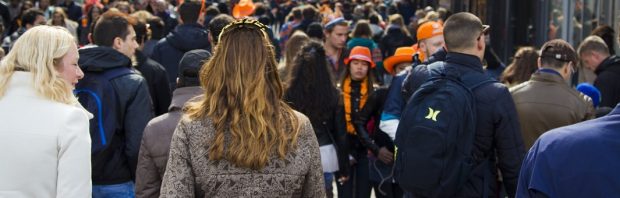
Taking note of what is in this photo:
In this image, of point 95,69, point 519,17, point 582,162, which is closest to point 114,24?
point 95,69

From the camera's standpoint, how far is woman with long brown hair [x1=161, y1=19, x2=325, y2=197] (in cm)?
388

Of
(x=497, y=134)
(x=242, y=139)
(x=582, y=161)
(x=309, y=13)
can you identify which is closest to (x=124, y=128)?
(x=497, y=134)

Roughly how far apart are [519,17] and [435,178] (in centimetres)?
1351

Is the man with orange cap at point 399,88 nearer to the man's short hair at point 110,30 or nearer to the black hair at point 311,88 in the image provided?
the black hair at point 311,88

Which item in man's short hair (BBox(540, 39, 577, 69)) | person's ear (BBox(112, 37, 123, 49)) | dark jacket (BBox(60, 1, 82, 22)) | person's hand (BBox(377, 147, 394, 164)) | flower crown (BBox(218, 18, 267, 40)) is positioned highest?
flower crown (BBox(218, 18, 267, 40))

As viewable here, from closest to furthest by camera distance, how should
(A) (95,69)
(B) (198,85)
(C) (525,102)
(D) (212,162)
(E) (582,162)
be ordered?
(E) (582,162) → (D) (212,162) → (B) (198,85) → (A) (95,69) → (C) (525,102)

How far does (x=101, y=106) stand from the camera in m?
5.90

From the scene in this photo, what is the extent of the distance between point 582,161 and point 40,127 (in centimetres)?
228

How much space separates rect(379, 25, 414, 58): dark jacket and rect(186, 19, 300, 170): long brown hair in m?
11.0

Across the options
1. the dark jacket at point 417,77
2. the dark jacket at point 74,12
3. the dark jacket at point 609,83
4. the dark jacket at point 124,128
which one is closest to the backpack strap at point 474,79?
the dark jacket at point 417,77

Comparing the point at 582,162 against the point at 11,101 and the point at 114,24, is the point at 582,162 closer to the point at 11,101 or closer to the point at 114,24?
the point at 11,101

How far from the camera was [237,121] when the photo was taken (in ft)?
12.8

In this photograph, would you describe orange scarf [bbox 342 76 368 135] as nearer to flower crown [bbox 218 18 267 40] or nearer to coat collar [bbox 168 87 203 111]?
coat collar [bbox 168 87 203 111]

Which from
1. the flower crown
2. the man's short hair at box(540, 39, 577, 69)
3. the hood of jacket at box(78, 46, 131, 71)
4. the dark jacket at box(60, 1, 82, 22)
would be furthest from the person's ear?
the dark jacket at box(60, 1, 82, 22)
